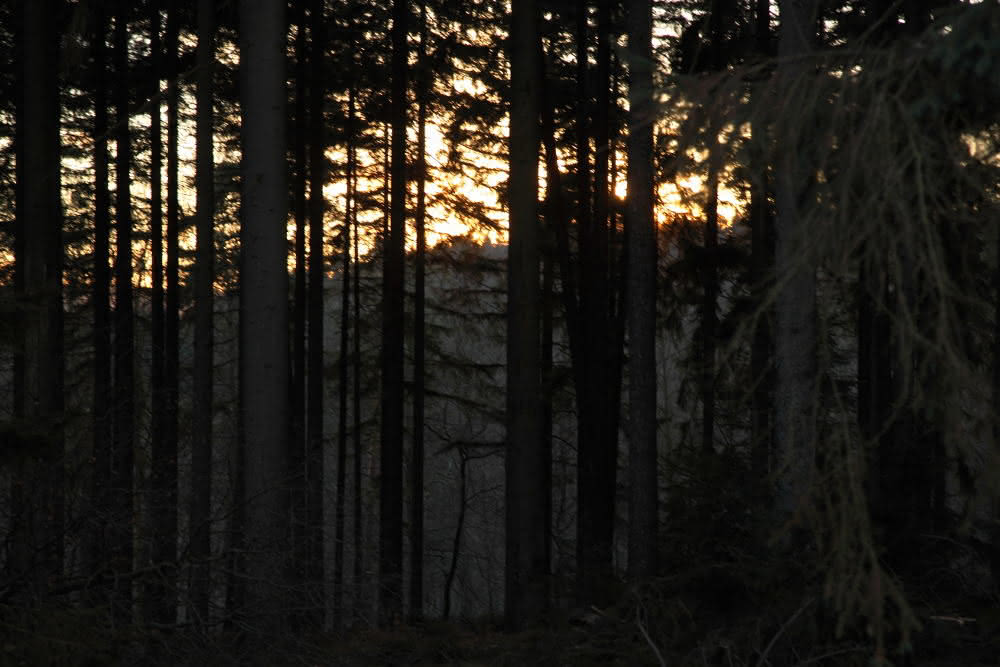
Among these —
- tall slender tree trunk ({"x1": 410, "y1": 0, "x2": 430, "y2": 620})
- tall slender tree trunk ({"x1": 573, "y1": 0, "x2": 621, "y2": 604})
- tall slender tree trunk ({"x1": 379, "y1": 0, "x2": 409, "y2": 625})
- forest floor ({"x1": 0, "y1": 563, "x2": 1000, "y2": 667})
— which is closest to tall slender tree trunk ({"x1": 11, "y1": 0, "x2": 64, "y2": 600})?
forest floor ({"x1": 0, "y1": 563, "x2": 1000, "y2": 667})

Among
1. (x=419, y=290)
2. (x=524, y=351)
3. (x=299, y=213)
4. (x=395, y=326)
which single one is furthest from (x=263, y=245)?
(x=419, y=290)

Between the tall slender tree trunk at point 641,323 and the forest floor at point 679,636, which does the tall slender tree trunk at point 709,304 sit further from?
the forest floor at point 679,636

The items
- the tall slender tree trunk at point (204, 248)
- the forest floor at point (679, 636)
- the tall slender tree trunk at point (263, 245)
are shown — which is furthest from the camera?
the tall slender tree trunk at point (204, 248)

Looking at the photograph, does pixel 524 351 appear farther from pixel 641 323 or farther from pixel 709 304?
pixel 709 304

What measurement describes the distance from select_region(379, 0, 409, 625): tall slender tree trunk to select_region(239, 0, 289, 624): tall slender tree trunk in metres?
6.03

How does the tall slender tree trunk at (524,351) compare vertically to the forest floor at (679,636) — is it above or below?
above

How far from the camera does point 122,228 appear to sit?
17.6m

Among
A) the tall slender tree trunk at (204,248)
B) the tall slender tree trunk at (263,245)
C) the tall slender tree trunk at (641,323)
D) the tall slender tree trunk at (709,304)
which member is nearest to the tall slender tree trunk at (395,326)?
the tall slender tree trunk at (204,248)

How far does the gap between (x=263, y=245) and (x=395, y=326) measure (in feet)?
20.3

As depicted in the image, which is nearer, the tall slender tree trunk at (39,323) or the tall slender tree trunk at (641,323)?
the tall slender tree trunk at (39,323)

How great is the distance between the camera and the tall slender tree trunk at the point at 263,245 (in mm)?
9375

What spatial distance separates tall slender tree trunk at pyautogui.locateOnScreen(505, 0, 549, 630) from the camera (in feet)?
38.5

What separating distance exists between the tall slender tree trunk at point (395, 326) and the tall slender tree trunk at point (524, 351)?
13.1 feet

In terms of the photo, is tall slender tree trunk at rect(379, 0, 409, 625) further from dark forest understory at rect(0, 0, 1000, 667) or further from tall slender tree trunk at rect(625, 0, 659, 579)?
tall slender tree trunk at rect(625, 0, 659, 579)
